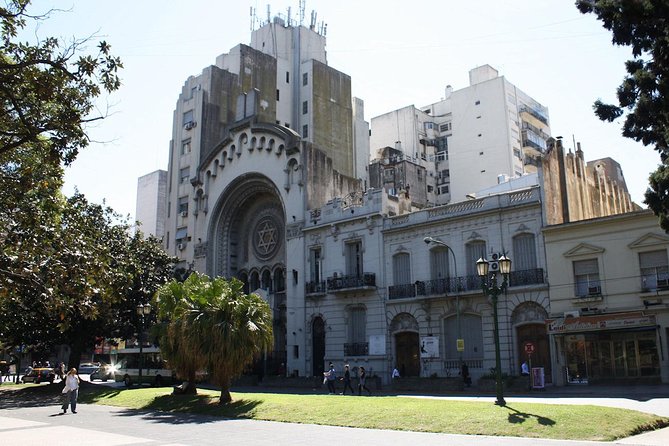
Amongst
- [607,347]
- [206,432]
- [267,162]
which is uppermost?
[267,162]

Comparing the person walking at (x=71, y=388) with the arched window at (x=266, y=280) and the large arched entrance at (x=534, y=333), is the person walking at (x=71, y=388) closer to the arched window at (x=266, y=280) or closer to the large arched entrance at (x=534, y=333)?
the large arched entrance at (x=534, y=333)

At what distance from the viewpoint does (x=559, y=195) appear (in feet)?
121

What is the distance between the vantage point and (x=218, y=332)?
24.8m

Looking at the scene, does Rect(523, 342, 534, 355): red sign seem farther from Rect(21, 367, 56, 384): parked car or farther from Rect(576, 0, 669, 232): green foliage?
Rect(21, 367, 56, 384): parked car

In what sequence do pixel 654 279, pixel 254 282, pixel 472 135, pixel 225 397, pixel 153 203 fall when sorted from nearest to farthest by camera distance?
pixel 225 397
pixel 654 279
pixel 254 282
pixel 472 135
pixel 153 203

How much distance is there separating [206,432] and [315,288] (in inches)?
1000

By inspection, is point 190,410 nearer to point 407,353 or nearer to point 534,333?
point 407,353

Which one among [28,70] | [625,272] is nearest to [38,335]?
[28,70]

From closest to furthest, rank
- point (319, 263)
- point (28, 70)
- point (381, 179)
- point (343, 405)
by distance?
point (28, 70) → point (343, 405) → point (319, 263) → point (381, 179)

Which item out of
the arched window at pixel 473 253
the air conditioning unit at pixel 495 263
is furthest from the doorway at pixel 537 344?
the arched window at pixel 473 253

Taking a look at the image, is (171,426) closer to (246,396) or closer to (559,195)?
(246,396)

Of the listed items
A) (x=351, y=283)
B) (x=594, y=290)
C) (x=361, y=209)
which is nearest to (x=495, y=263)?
(x=594, y=290)

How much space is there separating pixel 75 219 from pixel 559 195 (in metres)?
27.6

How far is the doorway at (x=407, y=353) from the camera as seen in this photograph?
38.6 meters
